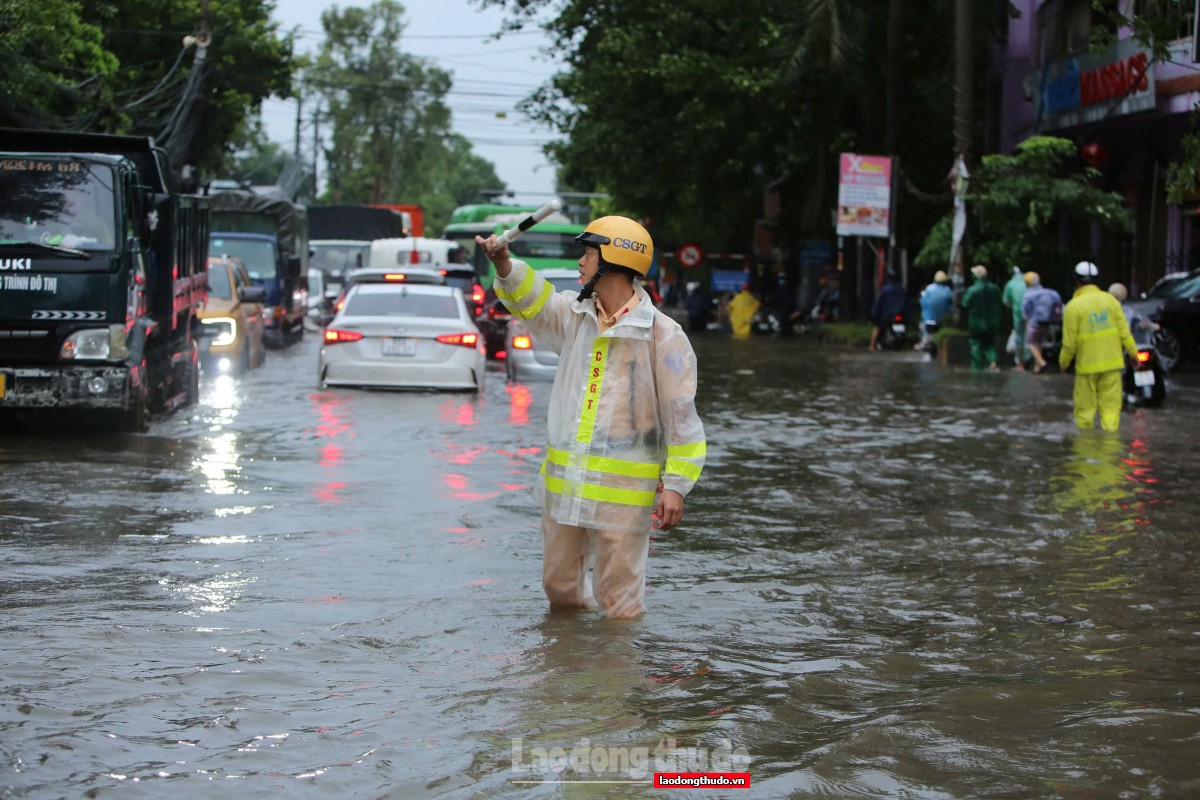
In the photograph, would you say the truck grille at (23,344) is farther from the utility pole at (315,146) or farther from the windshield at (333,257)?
the utility pole at (315,146)

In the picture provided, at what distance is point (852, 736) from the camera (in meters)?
5.48

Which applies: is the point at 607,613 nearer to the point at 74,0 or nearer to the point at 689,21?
the point at 74,0

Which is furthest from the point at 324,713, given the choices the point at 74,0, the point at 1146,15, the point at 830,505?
the point at 74,0

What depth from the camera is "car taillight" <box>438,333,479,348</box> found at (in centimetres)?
1841

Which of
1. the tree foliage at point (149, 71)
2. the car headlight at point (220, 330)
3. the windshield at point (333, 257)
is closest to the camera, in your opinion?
the car headlight at point (220, 330)

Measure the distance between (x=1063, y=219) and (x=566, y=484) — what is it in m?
31.1

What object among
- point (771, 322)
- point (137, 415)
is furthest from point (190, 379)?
point (771, 322)

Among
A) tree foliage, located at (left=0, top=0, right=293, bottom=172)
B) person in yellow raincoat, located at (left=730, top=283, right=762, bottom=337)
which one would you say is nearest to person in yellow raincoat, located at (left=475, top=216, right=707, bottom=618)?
tree foliage, located at (left=0, top=0, right=293, bottom=172)

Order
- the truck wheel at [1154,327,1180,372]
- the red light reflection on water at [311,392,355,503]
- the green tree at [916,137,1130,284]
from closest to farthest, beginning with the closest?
1. the red light reflection on water at [311,392,355,503]
2. the truck wheel at [1154,327,1180,372]
3. the green tree at [916,137,1130,284]

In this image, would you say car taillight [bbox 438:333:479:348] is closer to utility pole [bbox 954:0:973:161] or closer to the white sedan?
the white sedan

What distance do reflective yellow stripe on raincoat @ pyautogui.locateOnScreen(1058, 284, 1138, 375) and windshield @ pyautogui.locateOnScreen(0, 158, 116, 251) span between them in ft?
30.5

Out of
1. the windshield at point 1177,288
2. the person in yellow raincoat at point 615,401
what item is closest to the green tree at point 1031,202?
the windshield at point 1177,288

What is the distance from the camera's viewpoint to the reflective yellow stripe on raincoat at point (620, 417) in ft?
21.2

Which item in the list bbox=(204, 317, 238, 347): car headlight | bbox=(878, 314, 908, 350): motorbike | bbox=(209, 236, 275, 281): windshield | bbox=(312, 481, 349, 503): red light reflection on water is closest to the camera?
bbox=(312, 481, 349, 503): red light reflection on water
